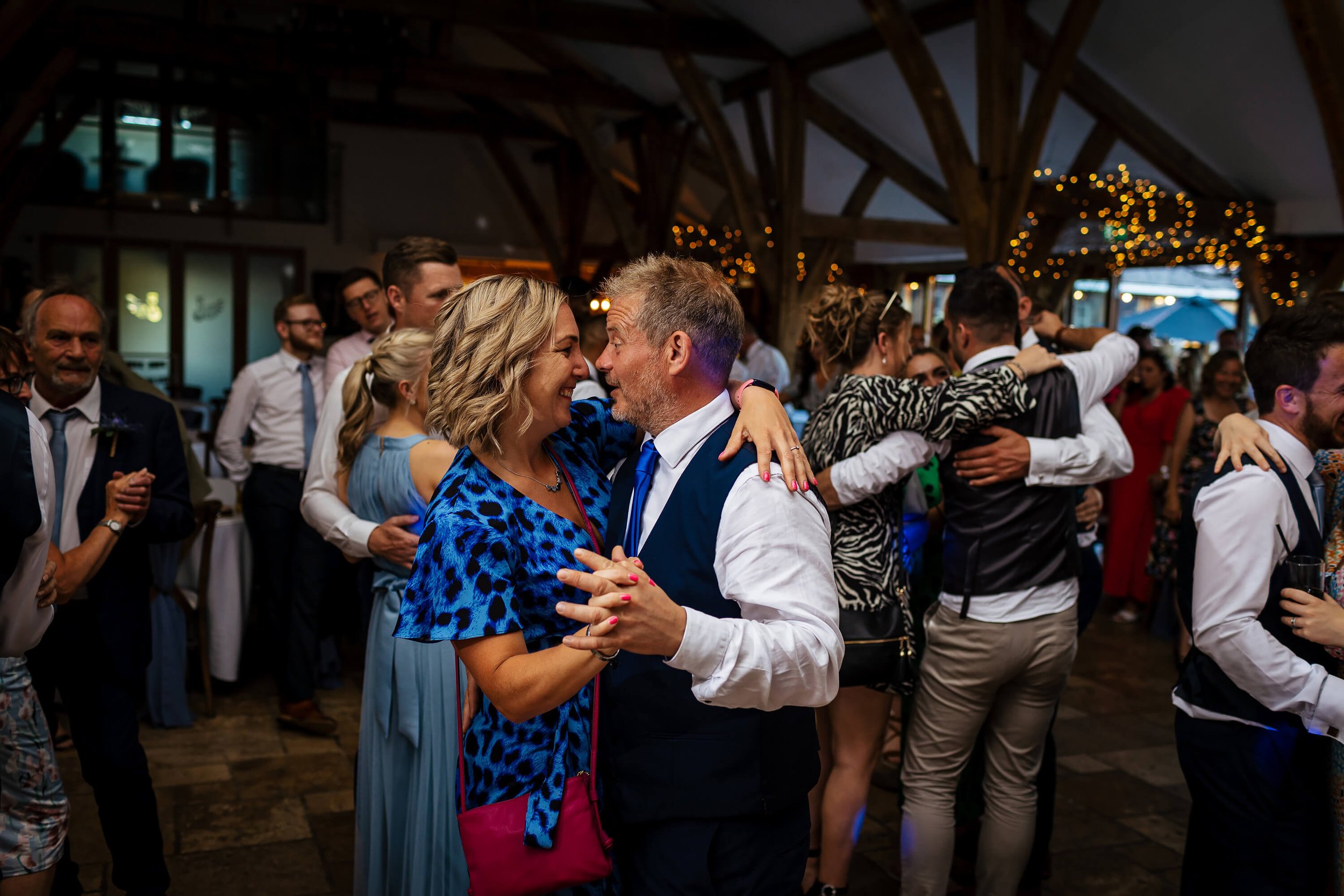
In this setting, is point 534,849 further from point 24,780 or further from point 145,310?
point 145,310

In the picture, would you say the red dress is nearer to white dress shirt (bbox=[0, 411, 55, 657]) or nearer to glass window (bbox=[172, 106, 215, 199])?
white dress shirt (bbox=[0, 411, 55, 657])

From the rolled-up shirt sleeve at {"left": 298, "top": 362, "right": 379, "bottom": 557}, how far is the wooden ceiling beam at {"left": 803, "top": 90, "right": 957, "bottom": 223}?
7.95m

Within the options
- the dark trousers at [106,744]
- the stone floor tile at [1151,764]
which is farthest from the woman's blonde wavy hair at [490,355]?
the stone floor tile at [1151,764]

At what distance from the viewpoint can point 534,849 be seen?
1.46 m

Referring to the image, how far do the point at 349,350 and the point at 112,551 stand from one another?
1893 millimetres

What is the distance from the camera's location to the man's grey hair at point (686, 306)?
1.48 meters

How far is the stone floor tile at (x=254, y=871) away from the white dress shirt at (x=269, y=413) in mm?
1721

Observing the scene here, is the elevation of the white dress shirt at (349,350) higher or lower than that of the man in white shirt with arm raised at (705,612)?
higher

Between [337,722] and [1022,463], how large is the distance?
3.01 m

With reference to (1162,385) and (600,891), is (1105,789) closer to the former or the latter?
(600,891)

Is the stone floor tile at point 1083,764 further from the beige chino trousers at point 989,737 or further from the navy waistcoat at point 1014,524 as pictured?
the navy waistcoat at point 1014,524

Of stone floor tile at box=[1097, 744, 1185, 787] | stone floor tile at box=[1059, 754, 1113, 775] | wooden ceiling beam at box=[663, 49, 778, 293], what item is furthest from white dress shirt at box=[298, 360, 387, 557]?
wooden ceiling beam at box=[663, 49, 778, 293]

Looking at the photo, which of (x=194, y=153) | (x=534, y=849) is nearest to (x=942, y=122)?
(x=534, y=849)

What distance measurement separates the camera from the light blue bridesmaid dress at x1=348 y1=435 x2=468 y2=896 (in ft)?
6.48
